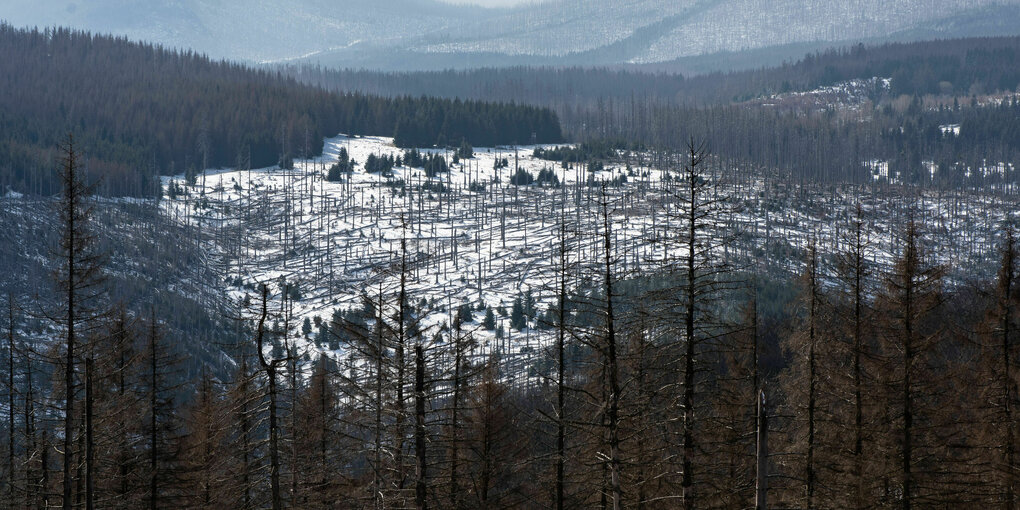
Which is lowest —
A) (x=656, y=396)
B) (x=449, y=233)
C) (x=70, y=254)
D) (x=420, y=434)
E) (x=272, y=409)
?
(x=449, y=233)

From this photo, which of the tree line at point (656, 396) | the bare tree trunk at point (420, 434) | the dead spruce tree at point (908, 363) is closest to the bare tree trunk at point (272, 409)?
the tree line at point (656, 396)

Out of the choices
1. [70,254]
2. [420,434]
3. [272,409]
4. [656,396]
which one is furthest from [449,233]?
[420,434]

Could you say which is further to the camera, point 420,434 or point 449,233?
point 449,233

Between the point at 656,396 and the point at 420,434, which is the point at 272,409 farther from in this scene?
the point at 656,396

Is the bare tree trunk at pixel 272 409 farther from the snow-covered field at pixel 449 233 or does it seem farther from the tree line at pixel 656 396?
the snow-covered field at pixel 449 233

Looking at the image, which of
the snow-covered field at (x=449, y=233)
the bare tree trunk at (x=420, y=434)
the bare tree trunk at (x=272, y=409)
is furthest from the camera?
the snow-covered field at (x=449, y=233)

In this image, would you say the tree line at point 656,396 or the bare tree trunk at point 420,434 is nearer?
the bare tree trunk at point 420,434

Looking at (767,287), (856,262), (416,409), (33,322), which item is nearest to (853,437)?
(856,262)

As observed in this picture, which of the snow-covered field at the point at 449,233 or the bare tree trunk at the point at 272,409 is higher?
the bare tree trunk at the point at 272,409

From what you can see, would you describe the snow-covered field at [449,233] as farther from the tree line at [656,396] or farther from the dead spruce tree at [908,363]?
the dead spruce tree at [908,363]

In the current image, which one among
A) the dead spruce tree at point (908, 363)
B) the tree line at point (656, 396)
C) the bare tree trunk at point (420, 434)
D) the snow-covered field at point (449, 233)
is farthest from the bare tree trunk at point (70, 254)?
the snow-covered field at point (449, 233)

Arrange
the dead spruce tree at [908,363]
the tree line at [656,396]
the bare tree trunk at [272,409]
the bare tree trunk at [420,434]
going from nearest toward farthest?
the bare tree trunk at [420,434]
the tree line at [656,396]
the bare tree trunk at [272,409]
the dead spruce tree at [908,363]
